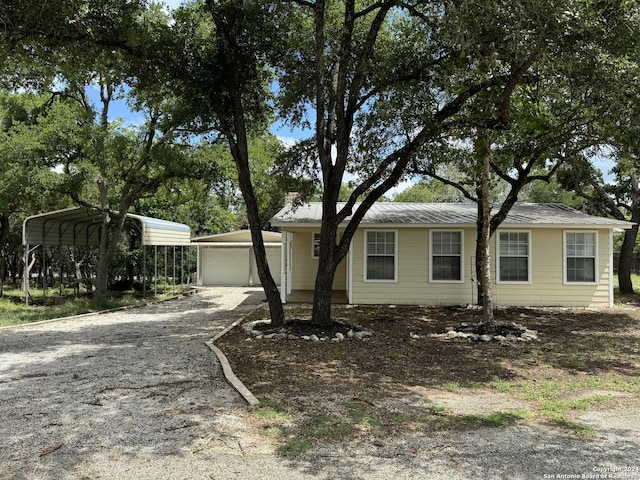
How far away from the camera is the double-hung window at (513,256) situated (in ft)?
43.3

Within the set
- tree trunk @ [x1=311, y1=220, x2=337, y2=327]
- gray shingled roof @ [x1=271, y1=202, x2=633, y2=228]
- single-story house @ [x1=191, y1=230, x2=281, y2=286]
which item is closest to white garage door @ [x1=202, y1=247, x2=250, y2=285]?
single-story house @ [x1=191, y1=230, x2=281, y2=286]

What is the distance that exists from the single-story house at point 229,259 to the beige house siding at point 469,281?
31.3ft

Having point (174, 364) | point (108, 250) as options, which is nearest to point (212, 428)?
point (174, 364)

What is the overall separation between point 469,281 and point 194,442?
34.6 ft

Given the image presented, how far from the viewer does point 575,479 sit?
3.25 metres

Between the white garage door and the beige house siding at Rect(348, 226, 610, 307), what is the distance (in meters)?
10.5

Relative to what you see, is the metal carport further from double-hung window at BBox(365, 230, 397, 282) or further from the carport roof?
double-hung window at BBox(365, 230, 397, 282)

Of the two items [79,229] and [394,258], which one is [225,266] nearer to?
[79,229]

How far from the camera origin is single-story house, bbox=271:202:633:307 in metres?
13.1

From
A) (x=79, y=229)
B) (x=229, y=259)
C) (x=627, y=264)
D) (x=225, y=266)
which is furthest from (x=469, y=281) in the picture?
(x=79, y=229)

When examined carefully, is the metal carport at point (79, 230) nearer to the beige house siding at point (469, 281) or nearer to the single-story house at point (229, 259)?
the single-story house at point (229, 259)

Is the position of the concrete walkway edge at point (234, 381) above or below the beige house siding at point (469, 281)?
below

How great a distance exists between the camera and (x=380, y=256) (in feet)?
44.1

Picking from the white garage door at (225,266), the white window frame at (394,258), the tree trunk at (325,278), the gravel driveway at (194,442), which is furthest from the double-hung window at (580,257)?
the white garage door at (225,266)
